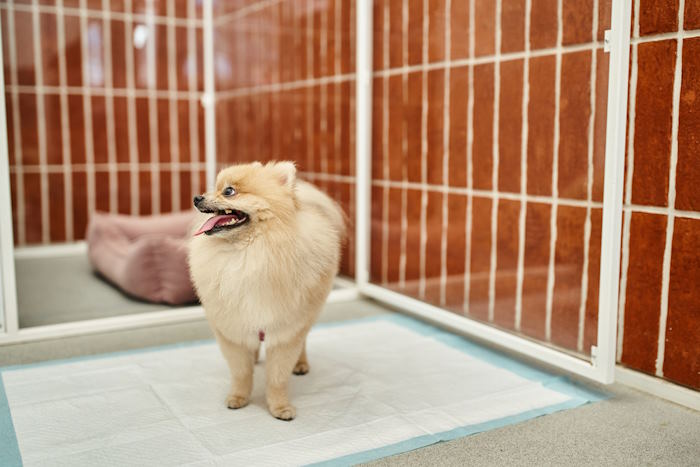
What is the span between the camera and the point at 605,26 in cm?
193

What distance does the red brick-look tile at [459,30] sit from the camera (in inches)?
98.3

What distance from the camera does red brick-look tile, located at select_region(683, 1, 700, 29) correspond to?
5.82ft

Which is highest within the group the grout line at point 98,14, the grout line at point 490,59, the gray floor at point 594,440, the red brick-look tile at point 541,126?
the grout line at point 98,14

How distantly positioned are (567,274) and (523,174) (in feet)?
1.25

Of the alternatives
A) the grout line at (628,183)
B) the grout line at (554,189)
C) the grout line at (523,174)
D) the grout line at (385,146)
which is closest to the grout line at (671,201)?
the grout line at (628,183)

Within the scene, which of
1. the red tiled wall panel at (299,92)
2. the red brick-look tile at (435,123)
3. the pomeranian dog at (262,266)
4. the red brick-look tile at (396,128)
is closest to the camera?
the pomeranian dog at (262,266)

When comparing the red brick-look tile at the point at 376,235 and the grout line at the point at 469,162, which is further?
the red brick-look tile at the point at 376,235

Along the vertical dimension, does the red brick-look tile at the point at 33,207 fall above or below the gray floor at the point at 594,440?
above

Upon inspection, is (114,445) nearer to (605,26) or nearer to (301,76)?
(605,26)

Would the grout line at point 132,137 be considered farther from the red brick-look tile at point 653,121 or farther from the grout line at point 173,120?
the red brick-look tile at point 653,121

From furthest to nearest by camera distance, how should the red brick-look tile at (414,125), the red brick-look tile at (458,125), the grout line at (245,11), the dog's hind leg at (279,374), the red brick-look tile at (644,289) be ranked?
the grout line at (245,11) < the red brick-look tile at (414,125) < the red brick-look tile at (458,125) < the red brick-look tile at (644,289) < the dog's hind leg at (279,374)

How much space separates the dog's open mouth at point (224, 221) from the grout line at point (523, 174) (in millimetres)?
1063

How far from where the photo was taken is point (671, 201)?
1.88 m

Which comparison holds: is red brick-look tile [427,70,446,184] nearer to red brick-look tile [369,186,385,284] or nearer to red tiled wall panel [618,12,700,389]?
red brick-look tile [369,186,385,284]
